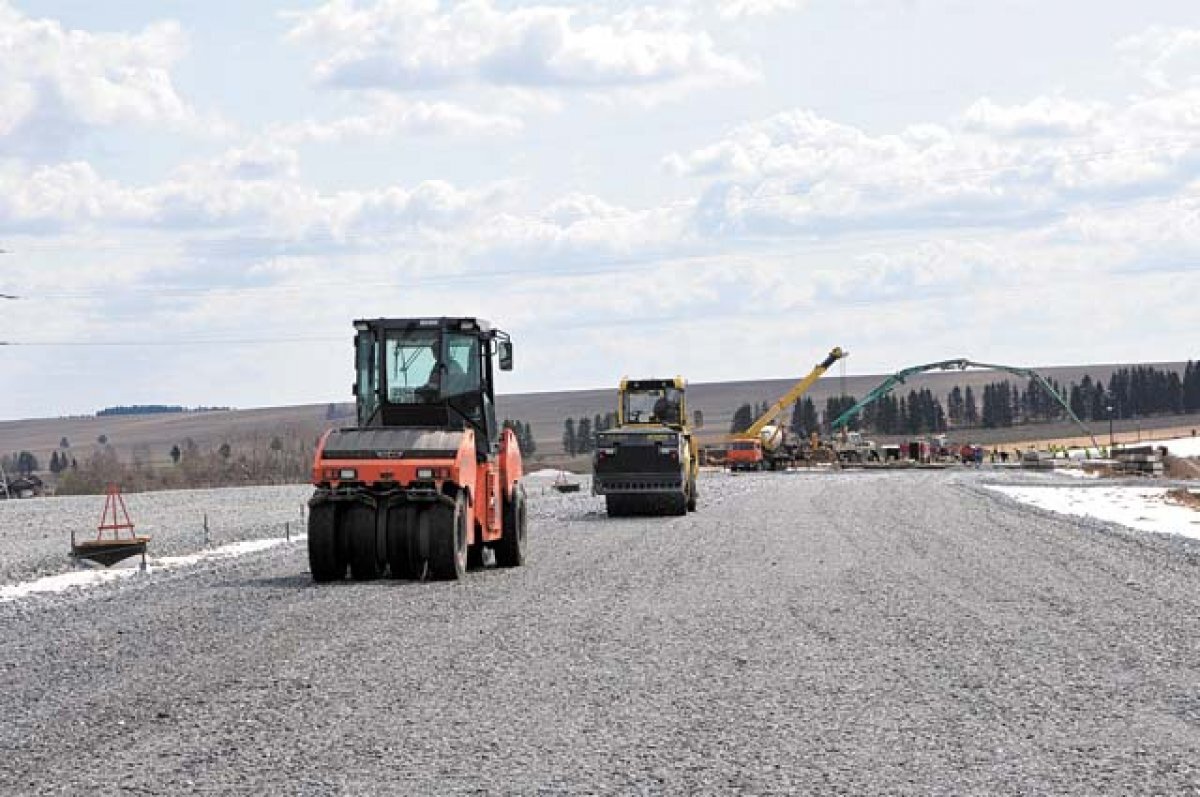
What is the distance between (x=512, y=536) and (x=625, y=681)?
10.7m

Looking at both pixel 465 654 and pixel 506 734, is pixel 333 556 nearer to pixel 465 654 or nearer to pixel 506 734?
pixel 465 654

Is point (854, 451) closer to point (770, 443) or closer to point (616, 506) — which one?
point (770, 443)

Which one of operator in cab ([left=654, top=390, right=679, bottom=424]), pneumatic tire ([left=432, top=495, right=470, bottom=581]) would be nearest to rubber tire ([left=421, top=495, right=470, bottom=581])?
pneumatic tire ([left=432, top=495, right=470, bottom=581])

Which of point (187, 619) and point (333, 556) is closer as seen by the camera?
point (187, 619)

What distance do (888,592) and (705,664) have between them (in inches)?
234

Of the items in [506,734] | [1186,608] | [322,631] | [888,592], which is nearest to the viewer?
[506,734]

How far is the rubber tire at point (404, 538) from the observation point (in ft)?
68.0

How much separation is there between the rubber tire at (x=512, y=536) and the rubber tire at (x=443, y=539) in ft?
7.18

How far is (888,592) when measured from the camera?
738 inches

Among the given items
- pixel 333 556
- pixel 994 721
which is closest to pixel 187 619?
pixel 333 556

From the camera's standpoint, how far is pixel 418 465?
2064cm

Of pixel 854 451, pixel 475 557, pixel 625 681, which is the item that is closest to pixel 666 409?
pixel 475 557

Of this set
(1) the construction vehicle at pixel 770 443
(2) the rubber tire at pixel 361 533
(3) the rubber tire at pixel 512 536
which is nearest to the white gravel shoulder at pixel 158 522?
(2) the rubber tire at pixel 361 533

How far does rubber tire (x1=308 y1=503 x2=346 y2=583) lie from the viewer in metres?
20.9
